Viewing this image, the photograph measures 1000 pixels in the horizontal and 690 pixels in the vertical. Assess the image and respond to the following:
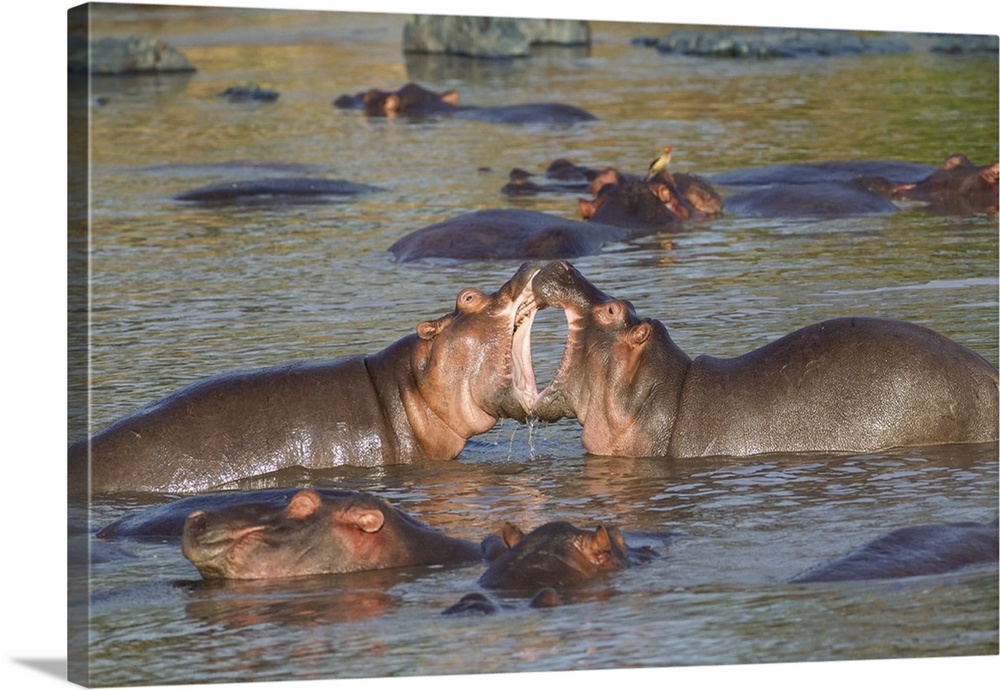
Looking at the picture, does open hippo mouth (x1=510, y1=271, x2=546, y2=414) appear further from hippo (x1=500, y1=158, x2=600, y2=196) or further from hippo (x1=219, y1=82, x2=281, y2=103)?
hippo (x1=219, y1=82, x2=281, y2=103)

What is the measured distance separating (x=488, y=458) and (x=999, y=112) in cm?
597

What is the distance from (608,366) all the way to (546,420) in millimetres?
338

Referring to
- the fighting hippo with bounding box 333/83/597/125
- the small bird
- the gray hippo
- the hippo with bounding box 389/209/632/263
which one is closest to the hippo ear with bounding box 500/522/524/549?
the gray hippo

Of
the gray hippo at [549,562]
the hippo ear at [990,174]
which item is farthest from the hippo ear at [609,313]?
the hippo ear at [990,174]

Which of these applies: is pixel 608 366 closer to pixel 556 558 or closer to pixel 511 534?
pixel 511 534

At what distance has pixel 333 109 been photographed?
2123 cm

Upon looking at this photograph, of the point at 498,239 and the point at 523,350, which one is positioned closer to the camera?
the point at 523,350

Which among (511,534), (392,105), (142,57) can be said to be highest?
(142,57)

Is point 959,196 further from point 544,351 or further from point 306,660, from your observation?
point 306,660

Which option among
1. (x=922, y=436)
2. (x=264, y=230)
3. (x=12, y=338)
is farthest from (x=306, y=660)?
(x=264, y=230)

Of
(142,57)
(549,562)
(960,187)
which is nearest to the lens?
(549,562)

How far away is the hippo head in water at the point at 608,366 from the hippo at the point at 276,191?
735cm

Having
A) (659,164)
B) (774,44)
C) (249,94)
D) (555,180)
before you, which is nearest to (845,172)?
(774,44)

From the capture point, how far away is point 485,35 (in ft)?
74.3
